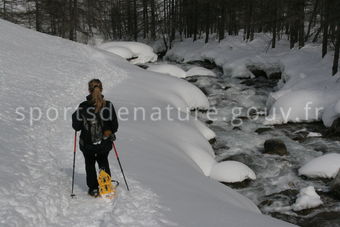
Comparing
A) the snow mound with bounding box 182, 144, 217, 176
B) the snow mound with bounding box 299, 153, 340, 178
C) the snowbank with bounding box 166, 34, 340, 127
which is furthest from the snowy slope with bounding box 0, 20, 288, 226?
the snowbank with bounding box 166, 34, 340, 127

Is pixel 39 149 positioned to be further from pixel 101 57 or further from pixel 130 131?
pixel 101 57

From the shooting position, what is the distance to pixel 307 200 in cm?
948

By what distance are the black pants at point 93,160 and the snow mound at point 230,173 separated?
5.76 metres

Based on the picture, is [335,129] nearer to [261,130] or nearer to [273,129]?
[273,129]

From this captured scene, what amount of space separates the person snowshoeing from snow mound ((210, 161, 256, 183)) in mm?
5900

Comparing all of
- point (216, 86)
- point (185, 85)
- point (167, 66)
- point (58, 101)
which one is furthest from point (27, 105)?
point (167, 66)

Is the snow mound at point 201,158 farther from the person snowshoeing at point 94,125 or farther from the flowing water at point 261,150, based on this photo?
the person snowshoeing at point 94,125

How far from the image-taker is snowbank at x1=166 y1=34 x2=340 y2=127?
16.3 meters

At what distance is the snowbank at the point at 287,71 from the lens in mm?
16256

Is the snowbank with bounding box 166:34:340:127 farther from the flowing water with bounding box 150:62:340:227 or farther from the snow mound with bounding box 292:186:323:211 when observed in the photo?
the snow mound with bounding box 292:186:323:211

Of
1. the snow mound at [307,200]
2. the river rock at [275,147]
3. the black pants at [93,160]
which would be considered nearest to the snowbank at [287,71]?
the river rock at [275,147]

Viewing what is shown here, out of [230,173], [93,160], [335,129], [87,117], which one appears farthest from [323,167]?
[87,117]

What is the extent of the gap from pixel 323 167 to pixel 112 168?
729cm

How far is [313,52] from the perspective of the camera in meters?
23.5
